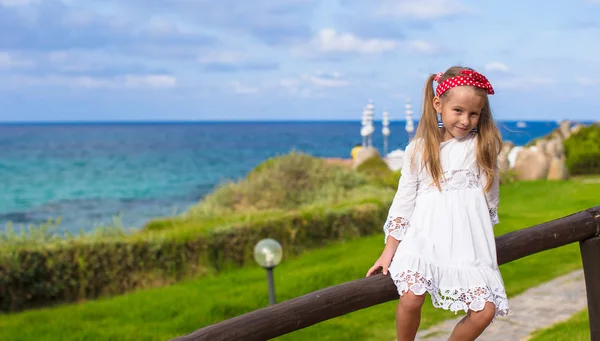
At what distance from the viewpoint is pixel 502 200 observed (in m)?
16.5

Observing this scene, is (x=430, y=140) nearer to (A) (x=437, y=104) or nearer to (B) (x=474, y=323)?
(A) (x=437, y=104)

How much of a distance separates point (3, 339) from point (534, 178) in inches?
648

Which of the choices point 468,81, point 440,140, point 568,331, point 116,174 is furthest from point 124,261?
point 116,174

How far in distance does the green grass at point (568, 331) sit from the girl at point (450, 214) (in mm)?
3453

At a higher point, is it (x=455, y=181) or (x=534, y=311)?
(x=455, y=181)

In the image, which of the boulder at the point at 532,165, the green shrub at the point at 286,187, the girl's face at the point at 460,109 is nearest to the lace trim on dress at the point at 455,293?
the girl's face at the point at 460,109

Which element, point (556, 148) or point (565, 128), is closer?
point (556, 148)

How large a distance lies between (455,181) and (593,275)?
5.44ft

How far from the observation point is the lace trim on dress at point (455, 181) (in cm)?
291

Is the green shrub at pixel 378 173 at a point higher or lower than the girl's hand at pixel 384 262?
lower

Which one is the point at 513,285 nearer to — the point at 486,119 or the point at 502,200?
the point at 486,119

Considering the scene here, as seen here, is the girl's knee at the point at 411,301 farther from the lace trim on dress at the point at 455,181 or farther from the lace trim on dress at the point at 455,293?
the lace trim on dress at the point at 455,181

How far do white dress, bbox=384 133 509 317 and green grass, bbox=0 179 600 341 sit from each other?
446 cm

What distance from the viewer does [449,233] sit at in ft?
9.23
